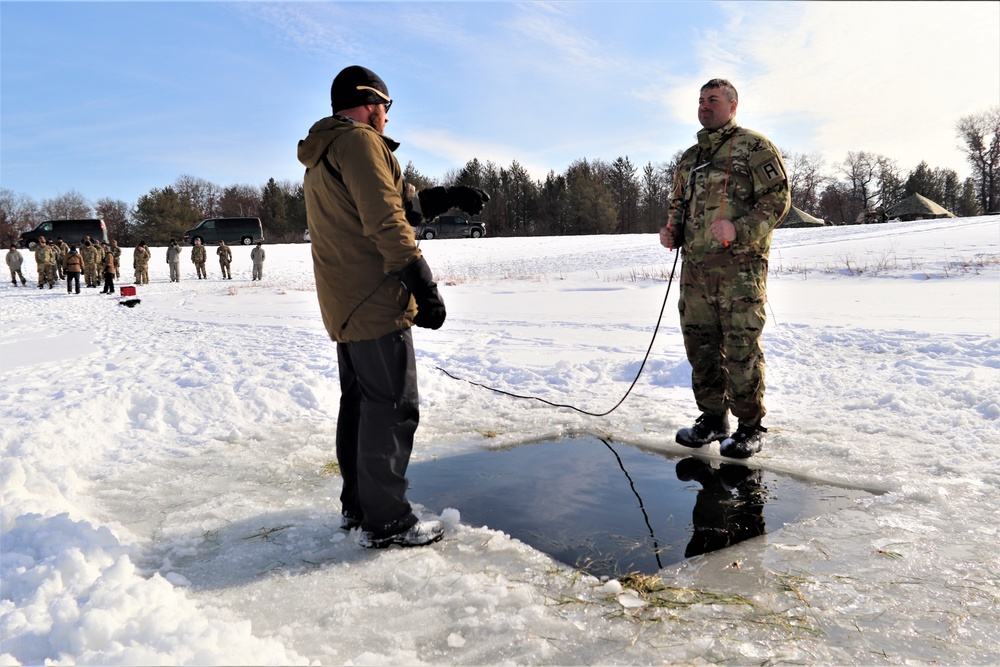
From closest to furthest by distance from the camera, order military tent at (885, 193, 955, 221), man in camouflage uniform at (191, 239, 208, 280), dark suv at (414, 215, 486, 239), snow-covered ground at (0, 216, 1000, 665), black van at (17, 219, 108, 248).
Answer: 1. snow-covered ground at (0, 216, 1000, 665)
2. man in camouflage uniform at (191, 239, 208, 280)
3. black van at (17, 219, 108, 248)
4. military tent at (885, 193, 955, 221)
5. dark suv at (414, 215, 486, 239)

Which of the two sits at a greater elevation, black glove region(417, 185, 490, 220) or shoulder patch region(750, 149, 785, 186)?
shoulder patch region(750, 149, 785, 186)

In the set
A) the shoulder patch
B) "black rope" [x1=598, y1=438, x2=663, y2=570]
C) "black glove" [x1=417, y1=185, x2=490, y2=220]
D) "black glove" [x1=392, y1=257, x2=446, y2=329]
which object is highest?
the shoulder patch

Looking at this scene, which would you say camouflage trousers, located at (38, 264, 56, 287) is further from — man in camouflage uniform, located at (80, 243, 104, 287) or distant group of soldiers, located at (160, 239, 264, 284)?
distant group of soldiers, located at (160, 239, 264, 284)

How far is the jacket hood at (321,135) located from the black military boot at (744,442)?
102 inches

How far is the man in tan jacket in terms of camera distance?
268 centimetres

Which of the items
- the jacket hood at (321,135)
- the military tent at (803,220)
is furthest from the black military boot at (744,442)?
the military tent at (803,220)

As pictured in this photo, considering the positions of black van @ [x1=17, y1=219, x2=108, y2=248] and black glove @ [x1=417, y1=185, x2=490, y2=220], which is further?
black van @ [x1=17, y1=219, x2=108, y2=248]

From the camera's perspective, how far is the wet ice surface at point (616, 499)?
2756mm

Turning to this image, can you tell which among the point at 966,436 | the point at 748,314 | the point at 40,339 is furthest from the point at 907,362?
the point at 40,339

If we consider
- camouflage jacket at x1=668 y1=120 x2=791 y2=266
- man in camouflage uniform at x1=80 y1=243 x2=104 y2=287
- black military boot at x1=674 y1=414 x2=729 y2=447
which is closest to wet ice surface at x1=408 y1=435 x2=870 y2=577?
black military boot at x1=674 y1=414 x2=729 y2=447

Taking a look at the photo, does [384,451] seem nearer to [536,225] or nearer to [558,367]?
[558,367]

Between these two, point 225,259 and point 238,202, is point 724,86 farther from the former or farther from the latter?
point 238,202

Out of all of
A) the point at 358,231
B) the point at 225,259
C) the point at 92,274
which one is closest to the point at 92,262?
the point at 92,274

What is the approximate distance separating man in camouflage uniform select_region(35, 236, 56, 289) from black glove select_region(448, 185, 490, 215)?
2637cm
